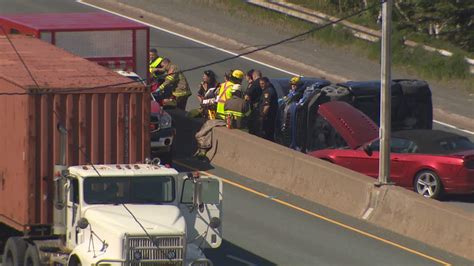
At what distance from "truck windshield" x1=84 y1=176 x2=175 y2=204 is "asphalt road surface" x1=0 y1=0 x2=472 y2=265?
9.51ft

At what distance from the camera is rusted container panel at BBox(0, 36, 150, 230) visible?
19719 millimetres

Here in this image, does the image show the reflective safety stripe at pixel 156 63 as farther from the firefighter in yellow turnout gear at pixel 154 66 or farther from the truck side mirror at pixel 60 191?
the truck side mirror at pixel 60 191

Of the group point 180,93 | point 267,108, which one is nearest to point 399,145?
point 267,108

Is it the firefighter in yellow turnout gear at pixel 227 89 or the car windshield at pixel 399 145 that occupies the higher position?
the firefighter in yellow turnout gear at pixel 227 89

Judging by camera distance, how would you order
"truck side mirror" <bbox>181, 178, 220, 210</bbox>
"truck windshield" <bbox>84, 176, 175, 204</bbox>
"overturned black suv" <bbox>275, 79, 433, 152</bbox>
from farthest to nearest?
"overturned black suv" <bbox>275, 79, 433, 152</bbox>, "truck side mirror" <bbox>181, 178, 220, 210</bbox>, "truck windshield" <bbox>84, 176, 175, 204</bbox>

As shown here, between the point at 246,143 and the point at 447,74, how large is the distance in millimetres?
12967

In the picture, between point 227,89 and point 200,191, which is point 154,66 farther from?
point 200,191

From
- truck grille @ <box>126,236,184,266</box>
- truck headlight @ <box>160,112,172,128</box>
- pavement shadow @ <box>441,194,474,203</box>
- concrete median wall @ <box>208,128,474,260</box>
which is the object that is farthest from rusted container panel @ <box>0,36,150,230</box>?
pavement shadow @ <box>441,194,474,203</box>

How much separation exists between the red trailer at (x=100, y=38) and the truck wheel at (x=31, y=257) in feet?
25.8

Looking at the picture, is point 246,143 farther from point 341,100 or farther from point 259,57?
point 259,57

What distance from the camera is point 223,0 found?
1794 inches

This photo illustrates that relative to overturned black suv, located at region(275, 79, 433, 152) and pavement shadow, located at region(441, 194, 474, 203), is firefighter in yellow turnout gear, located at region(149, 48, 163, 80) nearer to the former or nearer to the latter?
overturned black suv, located at region(275, 79, 433, 152)

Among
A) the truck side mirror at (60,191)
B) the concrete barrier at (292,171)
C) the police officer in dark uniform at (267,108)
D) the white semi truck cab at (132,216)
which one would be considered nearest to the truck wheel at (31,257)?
the white semi truck cab at (132,216)

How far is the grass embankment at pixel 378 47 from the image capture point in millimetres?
38781
